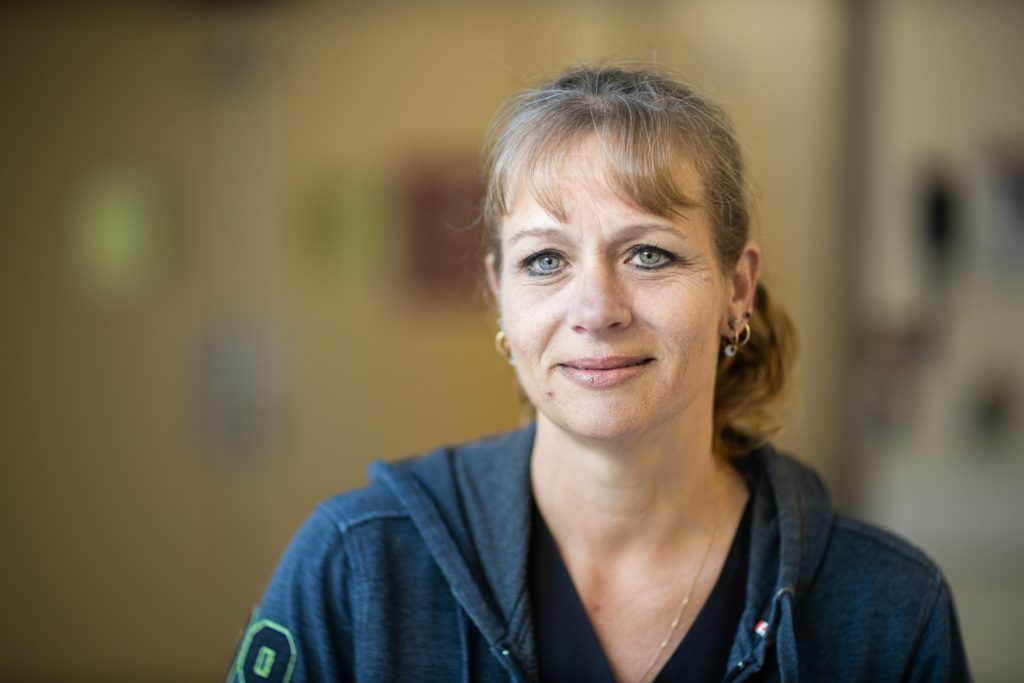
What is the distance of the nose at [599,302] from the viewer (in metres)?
1.32

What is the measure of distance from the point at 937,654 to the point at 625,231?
762 millimetres

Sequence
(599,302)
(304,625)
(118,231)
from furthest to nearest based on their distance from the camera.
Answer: (118,231), (304,625), (599,302)

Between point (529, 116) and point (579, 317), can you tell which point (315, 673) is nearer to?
point (579, 317)

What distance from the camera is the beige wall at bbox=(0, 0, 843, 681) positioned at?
11.8 feet

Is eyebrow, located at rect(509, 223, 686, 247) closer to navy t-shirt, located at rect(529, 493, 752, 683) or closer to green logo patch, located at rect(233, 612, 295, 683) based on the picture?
navy t-shirt, located at rect(529, 493, 752, 683)

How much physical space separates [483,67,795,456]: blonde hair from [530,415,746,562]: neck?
282 millimetres

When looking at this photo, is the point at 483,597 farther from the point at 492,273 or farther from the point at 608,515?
the point at 492,273

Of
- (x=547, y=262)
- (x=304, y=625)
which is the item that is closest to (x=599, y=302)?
(x=547, y=262)

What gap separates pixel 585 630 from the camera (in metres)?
1.45

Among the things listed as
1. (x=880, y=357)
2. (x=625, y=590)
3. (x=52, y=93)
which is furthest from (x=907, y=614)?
(x=52, y=93)

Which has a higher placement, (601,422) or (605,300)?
(605,300)

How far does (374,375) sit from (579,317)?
2438 millimetres

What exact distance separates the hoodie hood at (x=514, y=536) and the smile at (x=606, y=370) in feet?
0.83

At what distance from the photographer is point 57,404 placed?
3.61 meters
